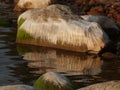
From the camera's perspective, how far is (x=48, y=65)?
15.0 metres

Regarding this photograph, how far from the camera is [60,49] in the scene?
681 inches

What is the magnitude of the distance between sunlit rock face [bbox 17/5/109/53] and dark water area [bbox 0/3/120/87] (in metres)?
0.36

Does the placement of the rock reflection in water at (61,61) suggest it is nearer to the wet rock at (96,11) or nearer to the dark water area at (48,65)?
the dark water area at (48,65)

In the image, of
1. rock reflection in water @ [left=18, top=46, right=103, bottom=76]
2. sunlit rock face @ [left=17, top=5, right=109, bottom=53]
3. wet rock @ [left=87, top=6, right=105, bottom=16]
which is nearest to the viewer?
rock reflection in water @ [left=18, top=46, right=103, bottom=76]

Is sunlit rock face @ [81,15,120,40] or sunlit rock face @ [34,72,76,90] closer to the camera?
sunlit rock face @ [34,72,76,90]

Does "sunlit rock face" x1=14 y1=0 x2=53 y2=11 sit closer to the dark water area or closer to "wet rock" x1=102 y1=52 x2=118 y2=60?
the dark water area

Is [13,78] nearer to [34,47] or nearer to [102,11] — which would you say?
[34,47]

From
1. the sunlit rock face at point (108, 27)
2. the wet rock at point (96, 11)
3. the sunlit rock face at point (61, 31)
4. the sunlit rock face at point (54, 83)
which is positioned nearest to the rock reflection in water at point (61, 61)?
→ the sunlit rock face at point (61, 31)

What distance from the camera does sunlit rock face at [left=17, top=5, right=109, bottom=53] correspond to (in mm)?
17047

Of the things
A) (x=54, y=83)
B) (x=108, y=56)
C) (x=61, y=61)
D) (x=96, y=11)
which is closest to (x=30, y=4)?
(x=96, y=11)

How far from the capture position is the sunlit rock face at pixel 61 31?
55.9 feet

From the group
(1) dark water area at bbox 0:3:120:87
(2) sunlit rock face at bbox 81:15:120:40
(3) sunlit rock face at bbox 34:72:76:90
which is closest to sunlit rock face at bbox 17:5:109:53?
(1) dark water area at bbox 0:3:120:87

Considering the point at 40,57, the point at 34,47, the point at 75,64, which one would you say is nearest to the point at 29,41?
the point at 34,47

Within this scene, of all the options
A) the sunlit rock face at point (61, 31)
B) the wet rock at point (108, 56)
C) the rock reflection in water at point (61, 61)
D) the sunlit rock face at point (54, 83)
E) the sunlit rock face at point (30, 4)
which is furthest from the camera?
the sunlit rock face at point (30, 4)
